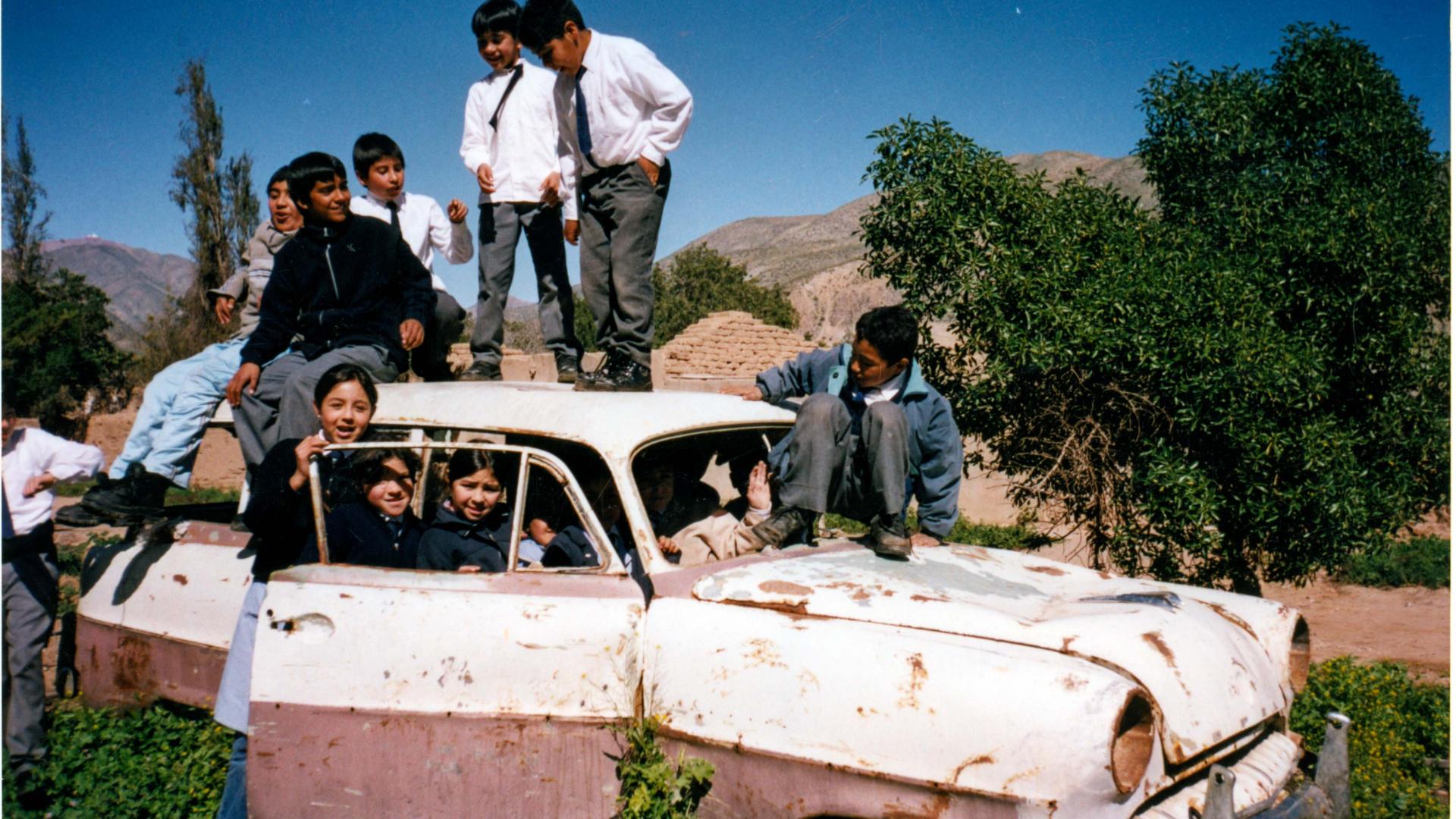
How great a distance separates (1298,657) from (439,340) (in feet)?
Result: 13.1

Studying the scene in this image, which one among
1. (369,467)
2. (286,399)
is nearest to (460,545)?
(369,467)

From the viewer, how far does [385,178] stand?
5406mm

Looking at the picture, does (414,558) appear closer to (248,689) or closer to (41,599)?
(248,689)

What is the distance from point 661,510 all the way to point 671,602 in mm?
879

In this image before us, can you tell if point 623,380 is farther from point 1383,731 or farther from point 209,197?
point 209,197

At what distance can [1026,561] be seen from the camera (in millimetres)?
3592

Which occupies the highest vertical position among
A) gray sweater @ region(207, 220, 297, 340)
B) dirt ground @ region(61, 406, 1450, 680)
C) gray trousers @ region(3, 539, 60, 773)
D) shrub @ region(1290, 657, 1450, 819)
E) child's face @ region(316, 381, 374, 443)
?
gray sweater @ region(207, 220, 297, 340)

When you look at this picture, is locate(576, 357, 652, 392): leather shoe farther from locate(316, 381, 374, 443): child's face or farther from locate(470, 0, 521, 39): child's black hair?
locate(470, 0, 521, 39): child's black hair

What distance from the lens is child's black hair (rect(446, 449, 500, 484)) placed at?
333 centimetres

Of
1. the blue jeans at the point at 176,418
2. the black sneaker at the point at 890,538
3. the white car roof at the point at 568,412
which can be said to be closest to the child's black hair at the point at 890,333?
the white car roof at the point at 568,412

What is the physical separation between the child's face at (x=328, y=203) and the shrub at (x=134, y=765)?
2183 millimetres

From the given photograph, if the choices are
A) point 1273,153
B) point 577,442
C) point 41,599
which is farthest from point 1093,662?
point 1273,153

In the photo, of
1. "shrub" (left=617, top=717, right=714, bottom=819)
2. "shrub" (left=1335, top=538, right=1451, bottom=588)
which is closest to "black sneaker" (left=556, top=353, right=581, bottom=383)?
"shrub" (left=617, top=717, right=714, bottom=819)

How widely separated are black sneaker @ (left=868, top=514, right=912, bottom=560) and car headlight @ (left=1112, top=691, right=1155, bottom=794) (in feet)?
3.44
